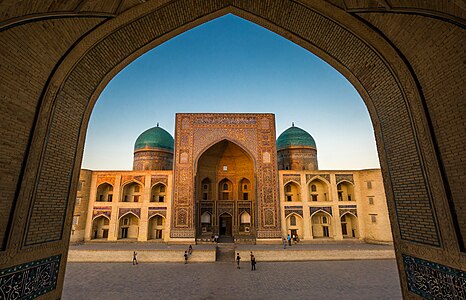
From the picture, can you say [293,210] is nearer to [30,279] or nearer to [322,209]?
[322,209]

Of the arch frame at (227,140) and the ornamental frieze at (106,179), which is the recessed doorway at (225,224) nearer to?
the arch frame at (227,140)

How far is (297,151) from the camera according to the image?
21.3 meters

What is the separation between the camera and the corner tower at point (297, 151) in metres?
21.0

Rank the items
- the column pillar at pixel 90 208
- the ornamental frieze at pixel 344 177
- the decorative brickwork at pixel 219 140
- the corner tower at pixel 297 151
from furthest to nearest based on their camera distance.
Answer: the corner tower at pixel 297 151 → the ornamental frieze at pixel 344 177 → the column pillar at pixel 90 208 → the decorative brickwork at pixel 219 140

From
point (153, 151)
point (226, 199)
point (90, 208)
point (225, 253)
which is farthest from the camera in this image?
point (153, 151)

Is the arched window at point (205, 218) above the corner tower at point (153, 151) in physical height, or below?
below

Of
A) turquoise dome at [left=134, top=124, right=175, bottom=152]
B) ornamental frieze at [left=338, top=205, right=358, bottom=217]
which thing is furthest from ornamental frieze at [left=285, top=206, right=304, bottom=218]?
turquoise dome at [left=134, top=124, right=175, bottom=152]

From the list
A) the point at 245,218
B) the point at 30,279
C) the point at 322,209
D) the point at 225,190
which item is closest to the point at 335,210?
the point at 322,209

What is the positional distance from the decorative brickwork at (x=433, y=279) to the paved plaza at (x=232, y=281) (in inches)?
171

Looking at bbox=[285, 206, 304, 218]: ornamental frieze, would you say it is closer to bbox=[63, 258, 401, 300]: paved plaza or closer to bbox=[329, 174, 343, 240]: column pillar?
bbox=[329, 174, 343, 240]: column pillar

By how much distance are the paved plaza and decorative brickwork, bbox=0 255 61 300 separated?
4.44m

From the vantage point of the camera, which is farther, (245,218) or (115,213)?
(245,218)

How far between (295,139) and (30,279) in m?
20.9

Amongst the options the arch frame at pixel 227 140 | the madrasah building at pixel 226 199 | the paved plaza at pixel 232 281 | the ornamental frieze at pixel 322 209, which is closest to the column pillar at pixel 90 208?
the madrasah building at pixel 226 199
